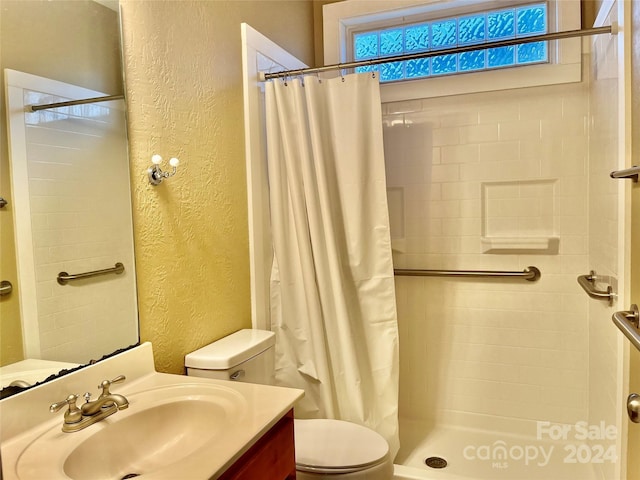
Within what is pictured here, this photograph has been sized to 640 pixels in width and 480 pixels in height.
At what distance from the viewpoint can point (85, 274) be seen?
1.26 m

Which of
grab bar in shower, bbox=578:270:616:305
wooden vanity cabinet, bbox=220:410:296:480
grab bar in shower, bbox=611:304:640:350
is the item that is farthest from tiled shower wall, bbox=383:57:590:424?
wooden vanity cabinet, bbox=220:410:296:480

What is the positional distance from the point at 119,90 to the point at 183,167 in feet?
1.07

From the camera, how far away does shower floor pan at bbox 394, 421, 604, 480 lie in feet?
6.88

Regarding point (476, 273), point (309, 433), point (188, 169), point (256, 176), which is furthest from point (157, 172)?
point (476, 273)

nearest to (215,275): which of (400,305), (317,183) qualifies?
(317,183)

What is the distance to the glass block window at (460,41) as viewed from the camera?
8.03ft

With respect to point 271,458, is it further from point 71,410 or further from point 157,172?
point 157,172

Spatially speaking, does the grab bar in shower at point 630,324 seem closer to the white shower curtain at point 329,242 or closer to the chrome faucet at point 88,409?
the white shower curtain at point 329,242

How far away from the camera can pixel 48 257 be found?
115 centimetres

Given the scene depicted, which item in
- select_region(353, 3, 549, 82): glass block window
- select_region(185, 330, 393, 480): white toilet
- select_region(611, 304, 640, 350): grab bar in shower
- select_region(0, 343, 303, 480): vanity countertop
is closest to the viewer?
select_region(0, 343, 303, 480): vanity countertop

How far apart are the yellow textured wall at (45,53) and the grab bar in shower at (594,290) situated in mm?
1779

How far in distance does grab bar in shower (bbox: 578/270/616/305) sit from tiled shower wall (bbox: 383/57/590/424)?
25 cm

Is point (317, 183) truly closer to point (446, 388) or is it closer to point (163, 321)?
point (163, 321)

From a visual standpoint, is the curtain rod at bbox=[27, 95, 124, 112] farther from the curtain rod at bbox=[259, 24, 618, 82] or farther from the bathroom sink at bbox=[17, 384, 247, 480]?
the curtain rod at bbox=[259, 24, 618, 82]
